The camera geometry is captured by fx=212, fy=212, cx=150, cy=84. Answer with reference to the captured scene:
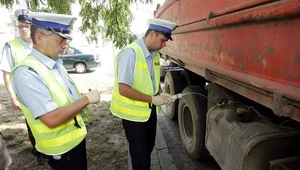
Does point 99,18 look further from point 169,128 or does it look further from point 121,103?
point 121,103

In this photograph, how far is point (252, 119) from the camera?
1637 mm

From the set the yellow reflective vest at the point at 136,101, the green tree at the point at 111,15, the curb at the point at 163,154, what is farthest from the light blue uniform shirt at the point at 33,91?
the green tree at the point at 111,15

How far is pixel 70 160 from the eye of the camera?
1.68 metres

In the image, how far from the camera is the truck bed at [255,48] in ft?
3.22

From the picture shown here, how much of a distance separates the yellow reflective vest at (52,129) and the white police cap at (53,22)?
23 centimetres

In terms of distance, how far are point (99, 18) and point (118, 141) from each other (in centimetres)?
279

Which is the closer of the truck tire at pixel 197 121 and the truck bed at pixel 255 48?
the truck bed at pixel 255 48

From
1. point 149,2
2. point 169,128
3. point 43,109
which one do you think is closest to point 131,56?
point 43,109

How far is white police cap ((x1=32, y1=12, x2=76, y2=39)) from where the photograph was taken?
1.37 meters

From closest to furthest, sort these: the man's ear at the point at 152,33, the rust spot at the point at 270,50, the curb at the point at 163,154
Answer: the rust spot at the point at 270,50 < the man's ear at the point at 152,33 < the curb at the point at 163,154

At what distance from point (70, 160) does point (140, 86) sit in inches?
35.1

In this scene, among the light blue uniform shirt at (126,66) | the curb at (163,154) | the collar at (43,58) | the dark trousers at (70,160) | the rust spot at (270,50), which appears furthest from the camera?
the curb at (163,154)

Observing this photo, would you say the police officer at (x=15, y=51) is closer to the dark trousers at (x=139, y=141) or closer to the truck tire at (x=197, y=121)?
the dark trousers at (x=139, y=141)

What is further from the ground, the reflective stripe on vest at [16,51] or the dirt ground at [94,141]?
the reflective stripe on vest at [16,51]
